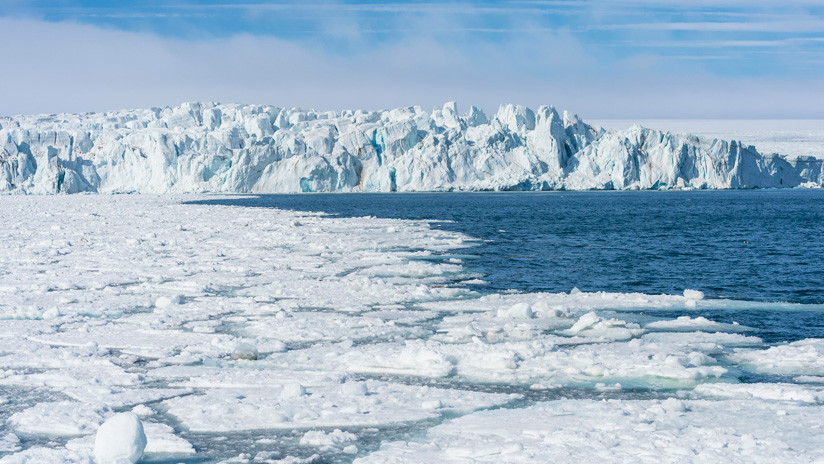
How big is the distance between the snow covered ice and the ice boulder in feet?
0.04

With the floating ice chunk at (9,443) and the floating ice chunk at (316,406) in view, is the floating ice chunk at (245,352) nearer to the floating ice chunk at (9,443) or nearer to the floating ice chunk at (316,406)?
the floating ice chunk at (316,406)

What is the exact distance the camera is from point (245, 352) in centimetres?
854

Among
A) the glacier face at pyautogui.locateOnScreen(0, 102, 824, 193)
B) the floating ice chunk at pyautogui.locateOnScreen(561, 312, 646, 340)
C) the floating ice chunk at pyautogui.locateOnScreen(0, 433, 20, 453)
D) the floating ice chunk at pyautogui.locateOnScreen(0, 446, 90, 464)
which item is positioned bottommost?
the floating ice chunk at pyautogui.locateOnScreen(0, 433, 20, 453)

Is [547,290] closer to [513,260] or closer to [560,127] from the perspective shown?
[513,260]

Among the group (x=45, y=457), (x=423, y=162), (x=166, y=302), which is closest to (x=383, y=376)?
(x=45, y=457)

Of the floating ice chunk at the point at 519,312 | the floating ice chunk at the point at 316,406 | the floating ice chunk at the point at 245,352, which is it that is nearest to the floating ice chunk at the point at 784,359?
the floating ice chunk at the point at 519,312

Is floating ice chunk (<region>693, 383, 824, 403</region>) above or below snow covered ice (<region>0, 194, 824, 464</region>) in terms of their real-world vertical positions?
above

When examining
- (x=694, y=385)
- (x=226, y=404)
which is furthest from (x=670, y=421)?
(x=226, y=404)

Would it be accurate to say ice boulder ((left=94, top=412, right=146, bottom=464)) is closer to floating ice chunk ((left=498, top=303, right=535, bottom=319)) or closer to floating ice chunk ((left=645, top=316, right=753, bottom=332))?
floating ice chunk ((left=498, top=303, right=535, bottom=319))

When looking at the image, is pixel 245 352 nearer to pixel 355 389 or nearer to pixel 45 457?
pixel 355 389

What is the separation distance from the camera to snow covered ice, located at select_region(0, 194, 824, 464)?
571 centimetres

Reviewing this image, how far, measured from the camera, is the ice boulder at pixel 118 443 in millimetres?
5258

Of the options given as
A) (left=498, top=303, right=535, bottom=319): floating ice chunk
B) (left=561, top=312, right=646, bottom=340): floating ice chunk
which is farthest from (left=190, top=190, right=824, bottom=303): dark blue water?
(left=561, top=312, right=646, bottom=340): floating ice chunk

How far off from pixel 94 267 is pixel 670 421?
14.4m
